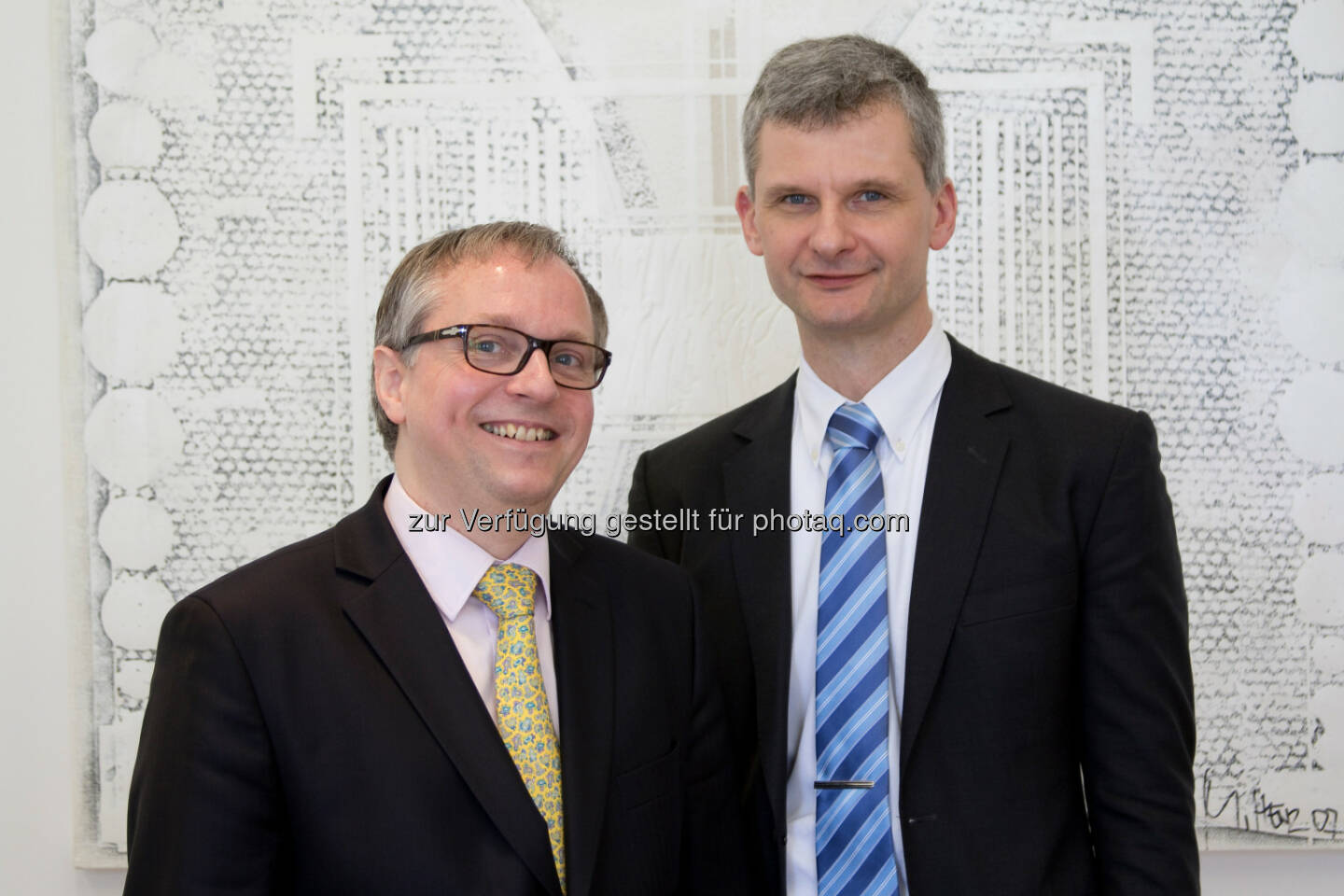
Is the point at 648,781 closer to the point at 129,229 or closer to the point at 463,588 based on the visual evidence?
the point at 463,588

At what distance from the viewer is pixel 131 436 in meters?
2.57

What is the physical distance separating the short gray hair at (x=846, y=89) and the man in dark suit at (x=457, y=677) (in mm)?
467

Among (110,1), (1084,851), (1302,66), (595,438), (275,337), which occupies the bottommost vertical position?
(1084,851)

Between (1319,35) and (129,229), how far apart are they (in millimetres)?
2561

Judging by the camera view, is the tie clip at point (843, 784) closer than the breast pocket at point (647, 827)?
No

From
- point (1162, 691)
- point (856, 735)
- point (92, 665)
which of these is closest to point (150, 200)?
point (92, 665)

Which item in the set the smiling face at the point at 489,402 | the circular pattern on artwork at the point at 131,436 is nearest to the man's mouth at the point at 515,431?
the smiling face at the point at 489,402

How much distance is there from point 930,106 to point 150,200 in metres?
1.68

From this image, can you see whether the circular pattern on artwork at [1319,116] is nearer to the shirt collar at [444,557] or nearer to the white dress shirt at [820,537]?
the white dress shirt at [820,537]

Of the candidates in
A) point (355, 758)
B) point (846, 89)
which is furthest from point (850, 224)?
point (355, 758)

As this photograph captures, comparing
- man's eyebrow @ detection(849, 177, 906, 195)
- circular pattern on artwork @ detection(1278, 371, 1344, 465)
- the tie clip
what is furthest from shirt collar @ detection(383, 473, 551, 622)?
circular pattern on artwork @ detection(1278, 371, 1344, 465)

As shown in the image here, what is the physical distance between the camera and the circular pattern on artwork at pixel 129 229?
2.57 meters

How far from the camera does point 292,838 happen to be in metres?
→ 1.36

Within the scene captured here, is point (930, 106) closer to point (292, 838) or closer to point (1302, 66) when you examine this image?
point (1302, 66)
